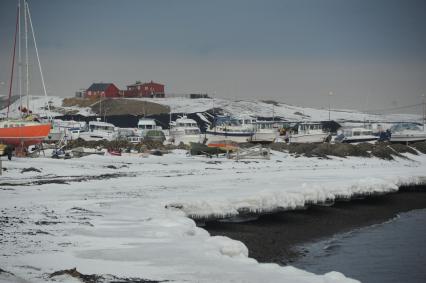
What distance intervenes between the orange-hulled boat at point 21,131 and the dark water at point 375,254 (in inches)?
1192

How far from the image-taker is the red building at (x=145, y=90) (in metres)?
146

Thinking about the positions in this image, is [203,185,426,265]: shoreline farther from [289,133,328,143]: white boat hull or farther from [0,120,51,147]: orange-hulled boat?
[289,133,328,143]: white boat hull

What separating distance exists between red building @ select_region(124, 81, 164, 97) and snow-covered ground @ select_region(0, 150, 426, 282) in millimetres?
109557

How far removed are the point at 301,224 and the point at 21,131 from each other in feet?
97.3

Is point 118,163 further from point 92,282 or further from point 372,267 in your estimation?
point 92,282

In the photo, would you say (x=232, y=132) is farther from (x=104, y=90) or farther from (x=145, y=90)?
(x=145, y=90)

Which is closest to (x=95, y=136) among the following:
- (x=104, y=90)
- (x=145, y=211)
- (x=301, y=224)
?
(x=301, y=224)

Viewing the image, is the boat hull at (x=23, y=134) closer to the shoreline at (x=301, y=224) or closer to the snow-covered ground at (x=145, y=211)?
the snow-covered ground at (x=145, y=211)

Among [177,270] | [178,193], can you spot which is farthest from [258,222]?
[177,270]

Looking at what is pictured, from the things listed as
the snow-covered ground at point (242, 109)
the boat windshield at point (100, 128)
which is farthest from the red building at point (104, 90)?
the boat windshield at point (100, 128)

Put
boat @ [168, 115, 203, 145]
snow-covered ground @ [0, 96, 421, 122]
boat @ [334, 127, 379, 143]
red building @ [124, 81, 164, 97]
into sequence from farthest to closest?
1. red building @ [124, 81, 164, 97]
2. snow-covered ground @ [0, 96, 421, 122]
3. boat @ [334, 127, 379, 143]
4. boat @ [168, 115, 203, 145]

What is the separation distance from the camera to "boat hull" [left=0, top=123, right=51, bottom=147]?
1752 inches

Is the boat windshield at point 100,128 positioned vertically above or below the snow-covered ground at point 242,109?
below

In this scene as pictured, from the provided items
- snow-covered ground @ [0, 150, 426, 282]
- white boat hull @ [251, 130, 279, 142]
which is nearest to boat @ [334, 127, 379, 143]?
white boat hull @ [251, 130, 279, 142]
